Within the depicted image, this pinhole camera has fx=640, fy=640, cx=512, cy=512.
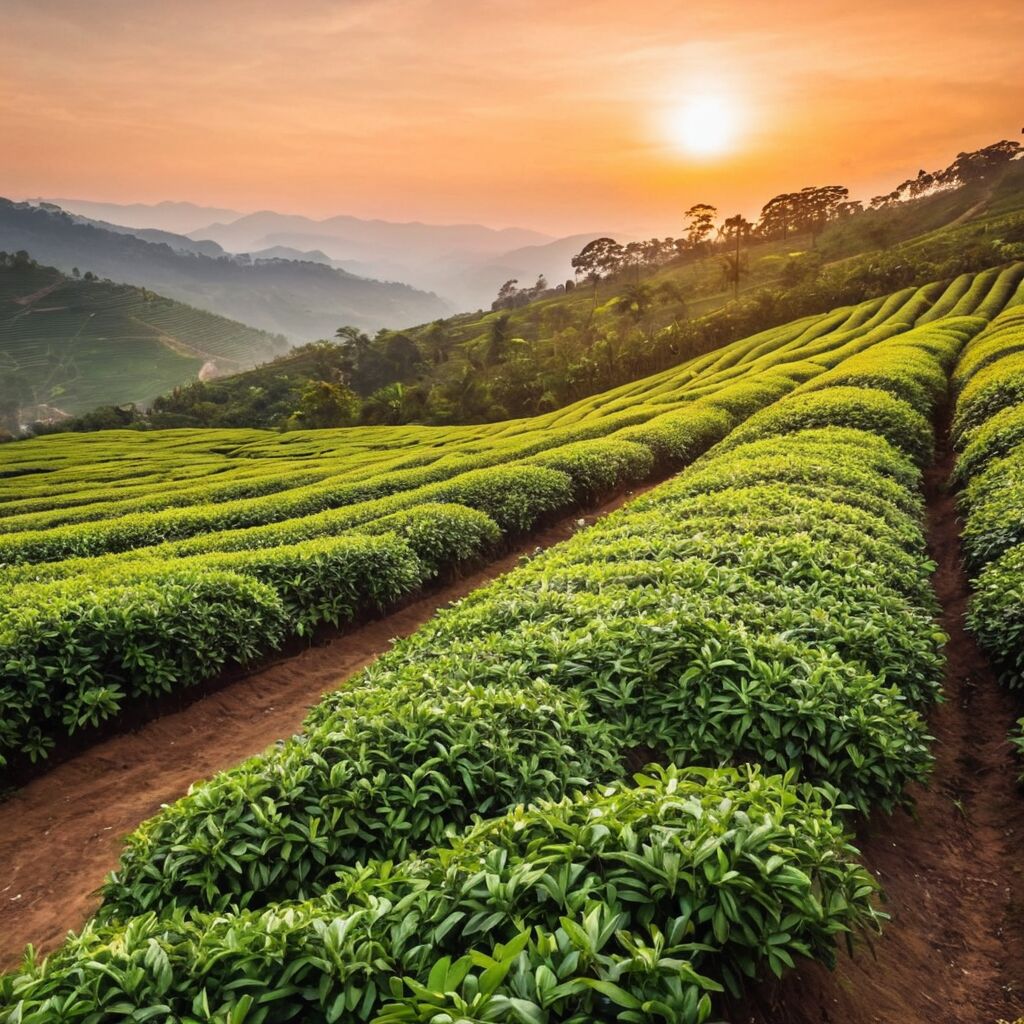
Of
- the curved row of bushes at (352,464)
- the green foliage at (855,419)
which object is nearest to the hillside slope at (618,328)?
the curved row of bushes at (352,464)

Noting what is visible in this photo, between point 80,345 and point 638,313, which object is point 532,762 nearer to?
point 638,313

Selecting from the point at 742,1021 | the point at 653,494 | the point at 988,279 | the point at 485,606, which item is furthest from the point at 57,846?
the point at 988,279

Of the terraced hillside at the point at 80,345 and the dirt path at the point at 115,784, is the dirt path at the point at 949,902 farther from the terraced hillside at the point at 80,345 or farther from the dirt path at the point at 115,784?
the terraced hillside at the point at 80,345

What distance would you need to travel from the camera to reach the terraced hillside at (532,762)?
104 inches

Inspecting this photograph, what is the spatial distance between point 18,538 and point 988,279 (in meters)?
65.4

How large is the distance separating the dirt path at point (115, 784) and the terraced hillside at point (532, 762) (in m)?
0.53

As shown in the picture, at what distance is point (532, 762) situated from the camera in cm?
435

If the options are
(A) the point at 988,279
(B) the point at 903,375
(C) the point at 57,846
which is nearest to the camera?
(C) the point at 57,846

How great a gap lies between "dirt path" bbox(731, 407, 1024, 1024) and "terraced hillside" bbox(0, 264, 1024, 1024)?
259 millimetres

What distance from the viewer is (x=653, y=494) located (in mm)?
12695

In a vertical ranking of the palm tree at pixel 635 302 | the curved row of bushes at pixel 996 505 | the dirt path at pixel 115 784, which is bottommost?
the dirt path at pixel 115 784

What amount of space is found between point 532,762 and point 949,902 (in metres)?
3.26

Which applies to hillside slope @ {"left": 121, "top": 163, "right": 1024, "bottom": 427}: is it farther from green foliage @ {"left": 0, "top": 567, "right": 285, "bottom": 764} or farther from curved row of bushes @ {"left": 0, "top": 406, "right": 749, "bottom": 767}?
green foliage @ {"left": 0, "top": 567, "right": 285, "bottom": 764}

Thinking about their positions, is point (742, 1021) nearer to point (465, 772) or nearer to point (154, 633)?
point (465, 772)
